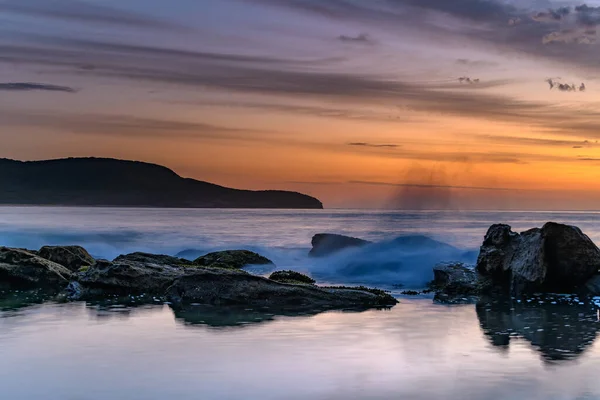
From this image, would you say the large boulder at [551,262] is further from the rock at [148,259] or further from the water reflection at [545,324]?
the rock at [148,259]

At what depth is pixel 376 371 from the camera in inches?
491

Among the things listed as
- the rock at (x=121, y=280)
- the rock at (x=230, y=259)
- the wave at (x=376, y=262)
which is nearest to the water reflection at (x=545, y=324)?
the wave at (x=376, y=262)

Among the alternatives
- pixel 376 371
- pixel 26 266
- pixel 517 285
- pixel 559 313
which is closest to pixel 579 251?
pixel 517 285

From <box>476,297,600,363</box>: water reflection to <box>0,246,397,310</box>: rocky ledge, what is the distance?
3.50m

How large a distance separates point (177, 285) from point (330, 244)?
30944 millimetres

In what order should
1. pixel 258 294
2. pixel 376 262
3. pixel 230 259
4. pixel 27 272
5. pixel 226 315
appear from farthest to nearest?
pixel 230 259, pixel 376 262, pixel 27 272, pixel 258 294, pixel 226 315

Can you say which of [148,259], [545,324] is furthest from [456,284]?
[148,259]

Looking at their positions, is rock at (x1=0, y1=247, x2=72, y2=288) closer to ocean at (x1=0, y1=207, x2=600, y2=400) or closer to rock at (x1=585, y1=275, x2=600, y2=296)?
ocean at (x1=0, y1=207, x2=600, y2=400)

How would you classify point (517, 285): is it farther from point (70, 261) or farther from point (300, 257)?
point (300, 257)

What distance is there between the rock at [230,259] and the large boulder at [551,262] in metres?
A: 14.9

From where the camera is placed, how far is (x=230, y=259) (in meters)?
37.1

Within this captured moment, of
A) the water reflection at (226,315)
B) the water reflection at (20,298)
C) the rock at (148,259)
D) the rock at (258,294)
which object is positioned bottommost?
the water reflection at (20,298)

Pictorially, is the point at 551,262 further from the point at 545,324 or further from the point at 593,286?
the point at 545,324

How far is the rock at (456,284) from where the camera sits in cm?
2428
